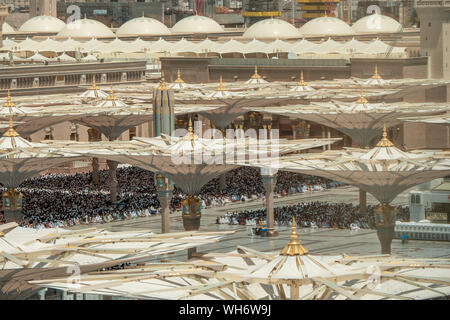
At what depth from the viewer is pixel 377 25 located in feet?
455

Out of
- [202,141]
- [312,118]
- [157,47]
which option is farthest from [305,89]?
[157,47]

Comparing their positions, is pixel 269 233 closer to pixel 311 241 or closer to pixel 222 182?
pixel 311 241

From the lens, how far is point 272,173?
193 feet

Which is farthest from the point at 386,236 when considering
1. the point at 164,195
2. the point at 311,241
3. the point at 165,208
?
the point at 164,195

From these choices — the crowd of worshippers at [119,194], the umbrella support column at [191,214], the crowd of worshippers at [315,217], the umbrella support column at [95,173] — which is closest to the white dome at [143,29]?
the crowd of worshippers at [119,194]

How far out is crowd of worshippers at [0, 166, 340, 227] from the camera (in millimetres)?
67562

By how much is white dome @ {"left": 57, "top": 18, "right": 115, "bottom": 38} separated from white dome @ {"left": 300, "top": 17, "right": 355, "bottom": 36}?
23414mm

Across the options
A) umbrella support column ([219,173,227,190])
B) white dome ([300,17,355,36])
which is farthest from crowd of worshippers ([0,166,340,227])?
white dome ([300,17,355,36])

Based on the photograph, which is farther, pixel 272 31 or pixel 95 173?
pixel 272 31

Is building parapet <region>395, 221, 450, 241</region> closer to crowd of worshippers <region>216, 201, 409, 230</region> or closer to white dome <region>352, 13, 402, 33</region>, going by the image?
crowd of worshippers <region>216, 201, 409, 230</region>

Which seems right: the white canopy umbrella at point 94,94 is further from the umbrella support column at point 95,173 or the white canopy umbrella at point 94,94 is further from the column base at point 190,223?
the column base at point 190,223

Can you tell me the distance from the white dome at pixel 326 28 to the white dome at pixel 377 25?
10.4ft

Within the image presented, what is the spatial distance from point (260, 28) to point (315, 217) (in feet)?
235

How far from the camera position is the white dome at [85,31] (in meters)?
141
